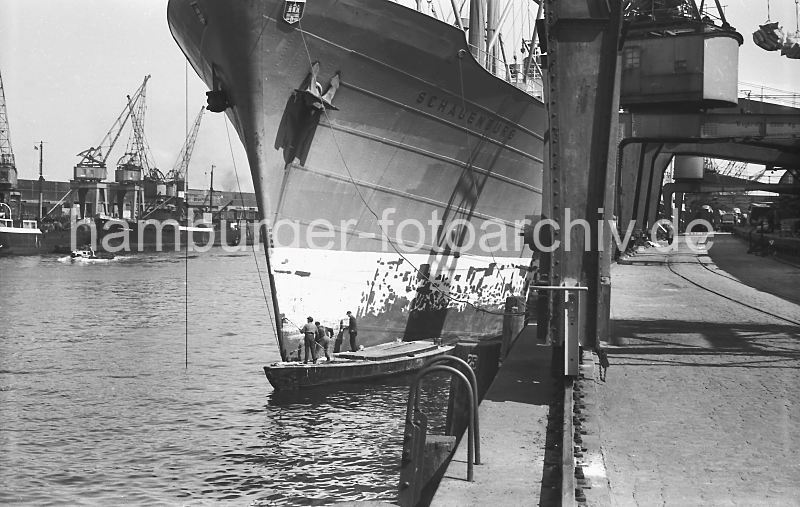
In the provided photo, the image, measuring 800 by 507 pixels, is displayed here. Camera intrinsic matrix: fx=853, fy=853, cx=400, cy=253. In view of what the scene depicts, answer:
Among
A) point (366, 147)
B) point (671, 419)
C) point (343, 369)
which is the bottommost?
point (343, 369)

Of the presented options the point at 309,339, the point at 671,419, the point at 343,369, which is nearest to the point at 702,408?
the point at 671,419

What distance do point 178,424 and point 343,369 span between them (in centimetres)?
329

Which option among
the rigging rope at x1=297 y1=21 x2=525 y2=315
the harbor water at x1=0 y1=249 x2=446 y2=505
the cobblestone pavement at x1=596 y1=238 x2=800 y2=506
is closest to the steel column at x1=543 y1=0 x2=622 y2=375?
the cobblestone pavement at x1=596 y1=238 x2=800 y2=506

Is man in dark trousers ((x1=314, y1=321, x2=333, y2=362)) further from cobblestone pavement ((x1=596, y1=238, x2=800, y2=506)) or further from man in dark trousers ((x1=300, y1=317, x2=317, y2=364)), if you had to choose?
cobblestone pavement ((x1=596, y1=238, x2=800, y2=506))

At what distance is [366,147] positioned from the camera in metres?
18.0

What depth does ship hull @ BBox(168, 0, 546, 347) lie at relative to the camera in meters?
16.8

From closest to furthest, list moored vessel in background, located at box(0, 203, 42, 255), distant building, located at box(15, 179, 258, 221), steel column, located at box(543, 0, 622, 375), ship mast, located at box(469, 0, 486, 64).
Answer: steel column, located at box(543, 0, 622, 375) < ship mast, located at box(469, 0, 486, 64) < moored vessel in background, located at box(0, 203, 42, 255) < distant building, located at box(15, 179, 258, 221)

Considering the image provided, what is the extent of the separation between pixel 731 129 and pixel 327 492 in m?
15.7

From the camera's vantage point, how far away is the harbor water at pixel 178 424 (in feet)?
40.5

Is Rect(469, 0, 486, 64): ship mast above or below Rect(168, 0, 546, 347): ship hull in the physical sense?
above

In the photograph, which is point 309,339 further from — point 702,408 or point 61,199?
point 61,199

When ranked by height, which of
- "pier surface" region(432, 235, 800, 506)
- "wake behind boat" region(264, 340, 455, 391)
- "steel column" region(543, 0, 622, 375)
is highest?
"steel column" region(543, 0, 622, 375)

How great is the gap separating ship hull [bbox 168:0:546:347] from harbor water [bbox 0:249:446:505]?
2320 millimetres

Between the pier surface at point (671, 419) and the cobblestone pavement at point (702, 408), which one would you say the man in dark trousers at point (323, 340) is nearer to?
the pier surface at point (671, 419)
